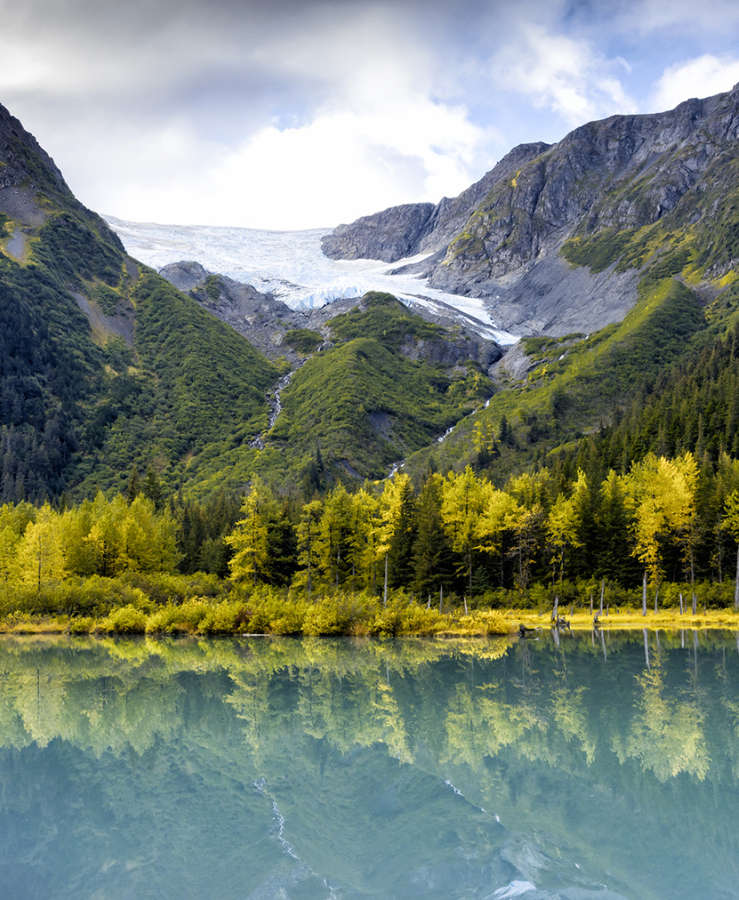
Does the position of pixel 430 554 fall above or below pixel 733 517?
below

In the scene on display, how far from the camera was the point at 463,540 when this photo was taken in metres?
57.5

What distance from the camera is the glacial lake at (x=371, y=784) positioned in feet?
36.4

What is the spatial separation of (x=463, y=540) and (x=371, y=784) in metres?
42.4

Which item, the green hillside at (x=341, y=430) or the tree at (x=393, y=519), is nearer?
the tree at (x=393, y=519)

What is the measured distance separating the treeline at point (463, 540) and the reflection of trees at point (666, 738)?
30.5 meters

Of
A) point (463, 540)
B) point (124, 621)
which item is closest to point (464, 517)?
point (463, 540)

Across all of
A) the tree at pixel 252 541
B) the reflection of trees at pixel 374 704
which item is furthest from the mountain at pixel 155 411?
the reflection of trees at pixel 374 704

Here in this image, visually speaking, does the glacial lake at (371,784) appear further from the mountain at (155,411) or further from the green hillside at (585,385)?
the mountain at (155,411)

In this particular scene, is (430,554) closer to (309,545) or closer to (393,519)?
(393,519)

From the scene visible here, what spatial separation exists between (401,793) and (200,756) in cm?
593

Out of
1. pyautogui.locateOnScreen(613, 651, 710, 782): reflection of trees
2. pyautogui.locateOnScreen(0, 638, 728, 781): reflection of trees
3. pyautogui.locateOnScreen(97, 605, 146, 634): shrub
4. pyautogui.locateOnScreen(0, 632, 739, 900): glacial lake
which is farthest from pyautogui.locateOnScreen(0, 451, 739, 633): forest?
pyautogui.locateOnScreen(613, 651, 710, 782): reflection of trees

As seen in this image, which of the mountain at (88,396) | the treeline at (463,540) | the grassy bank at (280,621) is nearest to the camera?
the grassy bank at (280,621)

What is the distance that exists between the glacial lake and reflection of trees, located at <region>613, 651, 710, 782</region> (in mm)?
103

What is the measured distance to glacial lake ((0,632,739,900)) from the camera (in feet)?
36.4
